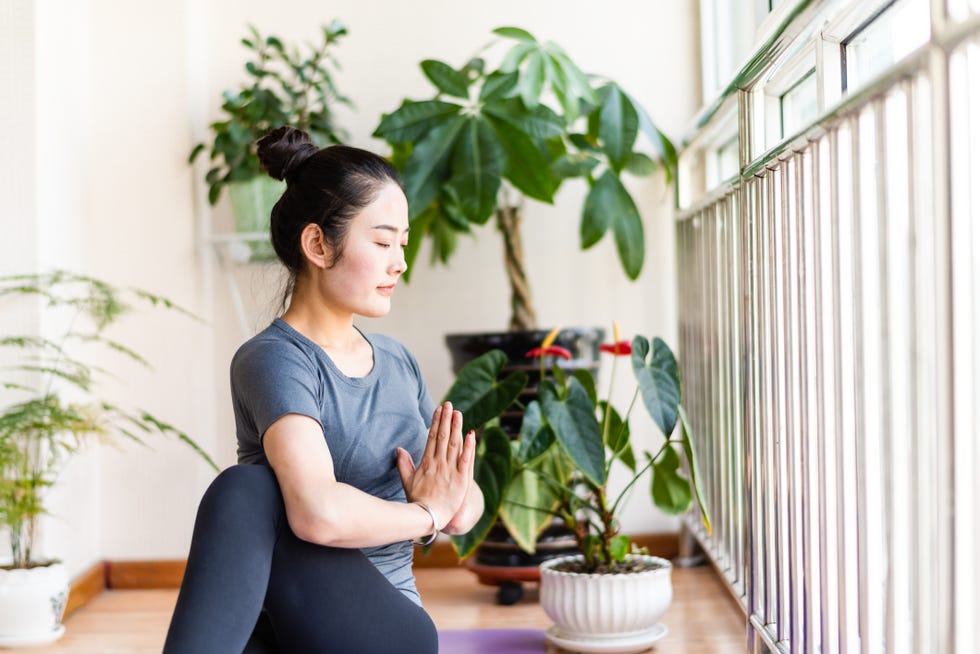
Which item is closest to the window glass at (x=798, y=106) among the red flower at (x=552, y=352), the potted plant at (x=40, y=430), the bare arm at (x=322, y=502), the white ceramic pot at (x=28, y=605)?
the red flower at (x=552, y=352)

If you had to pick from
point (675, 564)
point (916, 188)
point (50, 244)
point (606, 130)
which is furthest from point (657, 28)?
point (916, 188)

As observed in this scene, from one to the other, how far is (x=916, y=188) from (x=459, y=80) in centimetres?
153

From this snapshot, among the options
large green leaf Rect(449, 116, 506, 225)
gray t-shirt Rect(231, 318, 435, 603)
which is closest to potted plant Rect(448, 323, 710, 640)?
large green leaf Rect(449, 116, 506, 225)

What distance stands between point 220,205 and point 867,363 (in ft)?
7.07

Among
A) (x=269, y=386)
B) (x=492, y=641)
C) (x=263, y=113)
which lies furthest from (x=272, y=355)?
(x=263, y=113)

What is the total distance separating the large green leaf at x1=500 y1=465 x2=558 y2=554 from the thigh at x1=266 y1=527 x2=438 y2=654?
948 mm

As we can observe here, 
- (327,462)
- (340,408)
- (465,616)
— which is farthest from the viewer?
(465,616)

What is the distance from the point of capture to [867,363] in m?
1.26

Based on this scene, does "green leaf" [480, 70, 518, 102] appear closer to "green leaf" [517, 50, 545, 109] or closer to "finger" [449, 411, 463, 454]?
"green leaf" [517, 50, 545, 109]

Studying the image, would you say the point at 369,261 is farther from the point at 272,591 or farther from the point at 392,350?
the point at 272,591

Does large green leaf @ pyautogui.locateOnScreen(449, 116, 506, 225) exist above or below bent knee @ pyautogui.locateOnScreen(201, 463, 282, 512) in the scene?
above

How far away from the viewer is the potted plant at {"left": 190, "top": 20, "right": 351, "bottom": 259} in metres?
2.70

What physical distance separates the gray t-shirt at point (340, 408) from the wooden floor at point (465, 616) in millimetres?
813

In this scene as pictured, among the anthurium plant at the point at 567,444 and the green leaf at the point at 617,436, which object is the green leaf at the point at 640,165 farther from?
the green leaf at the point at 617,436
